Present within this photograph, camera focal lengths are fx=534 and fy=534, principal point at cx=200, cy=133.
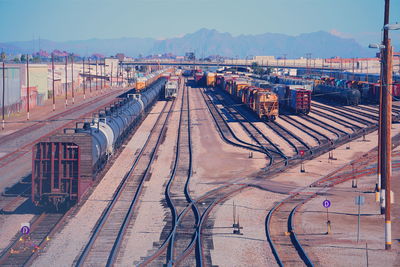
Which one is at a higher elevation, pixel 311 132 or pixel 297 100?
pixel 297 100

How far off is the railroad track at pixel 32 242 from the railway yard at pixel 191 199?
5 cm

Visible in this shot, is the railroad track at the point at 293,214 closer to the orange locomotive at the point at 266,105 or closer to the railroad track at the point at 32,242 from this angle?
the railroad track at the point at 32,242

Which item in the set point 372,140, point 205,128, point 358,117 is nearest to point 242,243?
point 372,140

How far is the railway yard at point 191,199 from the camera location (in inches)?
686

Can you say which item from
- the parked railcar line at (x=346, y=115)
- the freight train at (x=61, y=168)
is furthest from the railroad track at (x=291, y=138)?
the freight train at (x=61, y=168)

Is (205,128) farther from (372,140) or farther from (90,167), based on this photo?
(90,167)

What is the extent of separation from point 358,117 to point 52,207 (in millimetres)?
40371

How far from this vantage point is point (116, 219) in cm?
2120

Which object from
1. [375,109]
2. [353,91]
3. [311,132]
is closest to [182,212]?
[311,132]

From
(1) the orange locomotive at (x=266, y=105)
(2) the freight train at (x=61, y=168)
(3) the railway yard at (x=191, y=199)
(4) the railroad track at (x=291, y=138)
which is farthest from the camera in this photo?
(1) the orange locomotive at (x=266, y=105)

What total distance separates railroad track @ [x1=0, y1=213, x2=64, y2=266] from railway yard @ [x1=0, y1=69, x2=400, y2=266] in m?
0.05

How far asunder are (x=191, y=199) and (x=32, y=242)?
817 centimetres

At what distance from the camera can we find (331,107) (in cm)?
6869

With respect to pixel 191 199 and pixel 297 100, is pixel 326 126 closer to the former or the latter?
pixel 297 100
